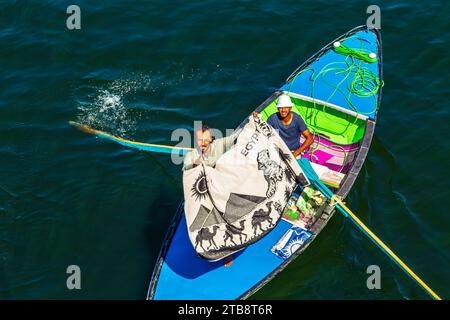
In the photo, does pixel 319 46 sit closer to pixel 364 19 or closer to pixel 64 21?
pixel 364 19

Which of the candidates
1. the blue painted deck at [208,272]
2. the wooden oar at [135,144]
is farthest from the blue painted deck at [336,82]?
the blue painted deck at [208,272]

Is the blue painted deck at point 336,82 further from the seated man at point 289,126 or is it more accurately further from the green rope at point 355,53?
the seated man at point 289,126

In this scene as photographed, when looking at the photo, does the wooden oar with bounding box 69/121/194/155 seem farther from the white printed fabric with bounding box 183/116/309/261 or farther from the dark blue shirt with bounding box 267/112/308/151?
the white printed fabric with bounding box 183/116/309/261

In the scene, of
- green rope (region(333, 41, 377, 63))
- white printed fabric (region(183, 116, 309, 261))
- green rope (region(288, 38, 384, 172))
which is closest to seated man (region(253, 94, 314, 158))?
green rope (region(288, 38, 384, 172))

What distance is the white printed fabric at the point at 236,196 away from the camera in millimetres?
11289

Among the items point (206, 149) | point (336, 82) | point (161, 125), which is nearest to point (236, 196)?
point (206, 149)

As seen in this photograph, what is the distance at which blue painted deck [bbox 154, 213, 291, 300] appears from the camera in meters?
11.5

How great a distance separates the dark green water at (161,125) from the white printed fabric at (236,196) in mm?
1687

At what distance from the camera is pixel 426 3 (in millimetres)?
19031

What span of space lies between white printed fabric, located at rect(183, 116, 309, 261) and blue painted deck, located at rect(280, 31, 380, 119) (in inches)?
154

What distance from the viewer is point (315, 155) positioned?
47.7ft

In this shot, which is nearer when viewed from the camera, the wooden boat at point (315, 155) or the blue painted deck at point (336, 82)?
the wooden boat at point (315, 155)

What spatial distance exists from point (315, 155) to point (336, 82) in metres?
2.39

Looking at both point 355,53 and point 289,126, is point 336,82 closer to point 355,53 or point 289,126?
point 355,53
